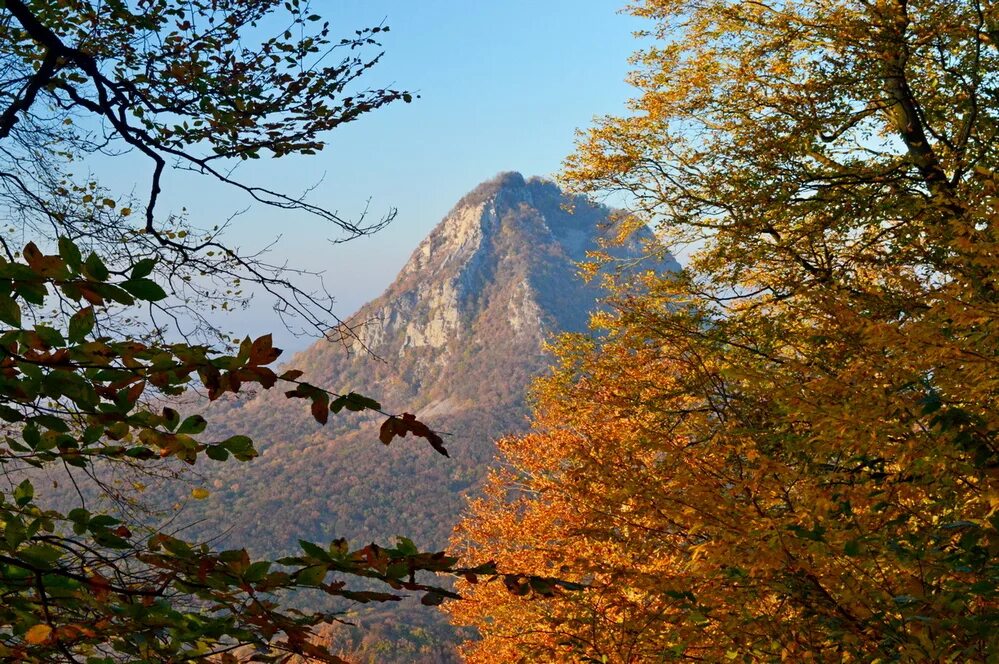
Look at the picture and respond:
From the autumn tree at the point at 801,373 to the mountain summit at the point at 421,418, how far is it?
52.4 m

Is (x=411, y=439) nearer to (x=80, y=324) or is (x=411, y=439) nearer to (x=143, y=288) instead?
(x=80, y=324)

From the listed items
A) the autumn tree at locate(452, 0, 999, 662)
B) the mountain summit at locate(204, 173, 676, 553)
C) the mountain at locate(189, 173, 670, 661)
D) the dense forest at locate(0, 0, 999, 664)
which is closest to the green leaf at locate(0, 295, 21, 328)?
the dense forest at locate(0, 0, 999, 664)

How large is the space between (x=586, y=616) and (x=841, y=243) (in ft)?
15.3

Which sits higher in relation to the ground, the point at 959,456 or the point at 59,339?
the point at 59,339

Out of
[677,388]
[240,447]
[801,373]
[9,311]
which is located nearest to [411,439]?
[677,388]

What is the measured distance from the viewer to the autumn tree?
3.38m

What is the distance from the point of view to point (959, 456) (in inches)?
134

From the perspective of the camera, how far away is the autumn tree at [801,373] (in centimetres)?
338

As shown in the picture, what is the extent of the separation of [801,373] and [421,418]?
127762 millimetres

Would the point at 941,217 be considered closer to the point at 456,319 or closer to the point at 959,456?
the point at 959,456

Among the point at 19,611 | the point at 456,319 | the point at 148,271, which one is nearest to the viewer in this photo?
the point at 148,271

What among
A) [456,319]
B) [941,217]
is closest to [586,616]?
[941,217]

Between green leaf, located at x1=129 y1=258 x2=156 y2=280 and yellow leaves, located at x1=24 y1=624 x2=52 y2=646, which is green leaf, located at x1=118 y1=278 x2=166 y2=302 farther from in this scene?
yellow leaves, located at x1=24 y1=624 x2=52 y2=646

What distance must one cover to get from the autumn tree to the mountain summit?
5245 cm
